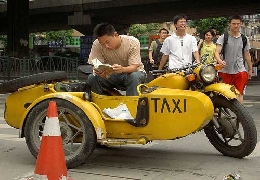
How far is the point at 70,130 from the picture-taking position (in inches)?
212

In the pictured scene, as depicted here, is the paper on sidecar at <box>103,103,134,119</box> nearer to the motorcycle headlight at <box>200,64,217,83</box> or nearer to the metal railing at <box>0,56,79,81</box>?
the motorcycle headlight at <box>200,64,217,83</box>

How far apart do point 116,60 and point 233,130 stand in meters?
1.54

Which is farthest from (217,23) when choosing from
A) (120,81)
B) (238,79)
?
(120,81)

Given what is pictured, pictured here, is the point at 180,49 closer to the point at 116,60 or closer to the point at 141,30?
the point at 116,60

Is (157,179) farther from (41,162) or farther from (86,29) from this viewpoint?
(86,29)

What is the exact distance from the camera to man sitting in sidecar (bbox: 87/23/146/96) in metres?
5.45

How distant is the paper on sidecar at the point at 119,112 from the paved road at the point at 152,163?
1.77ft

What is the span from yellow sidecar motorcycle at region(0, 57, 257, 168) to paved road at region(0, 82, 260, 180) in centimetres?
21

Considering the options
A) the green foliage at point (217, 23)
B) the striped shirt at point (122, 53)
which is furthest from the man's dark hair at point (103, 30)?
the green foliage at point (217, 23)

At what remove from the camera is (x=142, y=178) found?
4812 millimetres

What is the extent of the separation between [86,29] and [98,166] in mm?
26986

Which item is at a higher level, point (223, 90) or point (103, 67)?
point (103, 67)

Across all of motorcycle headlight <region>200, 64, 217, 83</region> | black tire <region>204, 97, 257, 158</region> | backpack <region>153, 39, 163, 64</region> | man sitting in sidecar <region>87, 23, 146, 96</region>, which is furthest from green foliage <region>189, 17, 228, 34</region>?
motorcycle headlight <region>200, 64, 217, 83</region>

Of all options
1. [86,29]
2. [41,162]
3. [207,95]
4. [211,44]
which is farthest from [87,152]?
[86,29]
